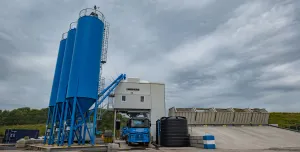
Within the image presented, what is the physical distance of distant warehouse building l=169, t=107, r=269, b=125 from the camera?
85.7ft

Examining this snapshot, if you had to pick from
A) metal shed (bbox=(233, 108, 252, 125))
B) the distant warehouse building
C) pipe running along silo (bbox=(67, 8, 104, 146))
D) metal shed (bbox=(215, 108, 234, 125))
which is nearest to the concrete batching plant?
pipe running along silo (bbox=(67, 8, 104, 146))

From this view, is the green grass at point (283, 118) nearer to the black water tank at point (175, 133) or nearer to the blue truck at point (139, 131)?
the black water tank at point (175, 133)

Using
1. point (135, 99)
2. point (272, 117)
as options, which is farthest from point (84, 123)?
point (272, 117)

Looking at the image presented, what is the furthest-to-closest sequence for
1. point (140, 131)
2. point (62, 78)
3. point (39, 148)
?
point (62, 78)
point (140, 131)
point (39, 148)

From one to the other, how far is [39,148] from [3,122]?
256 feet

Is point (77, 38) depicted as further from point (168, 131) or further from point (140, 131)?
point (168, 131)

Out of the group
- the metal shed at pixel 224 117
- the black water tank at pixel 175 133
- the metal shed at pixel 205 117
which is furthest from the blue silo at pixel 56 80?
the metal shed at pixel 224 117

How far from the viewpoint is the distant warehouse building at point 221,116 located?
26.1 meters

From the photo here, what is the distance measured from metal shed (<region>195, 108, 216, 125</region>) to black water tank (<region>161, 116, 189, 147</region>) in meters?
7.64

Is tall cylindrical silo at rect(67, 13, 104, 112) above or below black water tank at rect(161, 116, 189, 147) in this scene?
above

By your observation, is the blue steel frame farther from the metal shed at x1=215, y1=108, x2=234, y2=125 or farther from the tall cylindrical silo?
the metal shed at x1=215, y1=108, x2=234, y2=125

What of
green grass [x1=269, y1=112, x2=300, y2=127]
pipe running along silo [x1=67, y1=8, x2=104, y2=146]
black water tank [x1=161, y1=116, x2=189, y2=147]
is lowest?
black water tank [x1=161, y1=116, x2=189, y2=147]

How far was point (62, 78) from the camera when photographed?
20.2m

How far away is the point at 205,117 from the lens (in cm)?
2633
